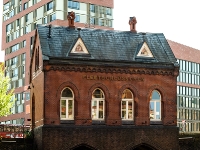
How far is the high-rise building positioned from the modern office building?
586 inches

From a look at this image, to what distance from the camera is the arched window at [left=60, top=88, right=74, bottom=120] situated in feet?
115

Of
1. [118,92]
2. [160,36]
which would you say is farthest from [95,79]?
[160,36]

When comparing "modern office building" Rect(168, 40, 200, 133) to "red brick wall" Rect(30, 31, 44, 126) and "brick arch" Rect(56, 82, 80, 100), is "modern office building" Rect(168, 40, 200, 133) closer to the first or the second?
"red brick wall" Rect(30, 31, 44, 126)

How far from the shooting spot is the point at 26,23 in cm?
9062

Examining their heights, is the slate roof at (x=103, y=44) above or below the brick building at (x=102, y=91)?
above

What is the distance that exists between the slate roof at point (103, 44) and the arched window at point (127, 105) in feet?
7.74

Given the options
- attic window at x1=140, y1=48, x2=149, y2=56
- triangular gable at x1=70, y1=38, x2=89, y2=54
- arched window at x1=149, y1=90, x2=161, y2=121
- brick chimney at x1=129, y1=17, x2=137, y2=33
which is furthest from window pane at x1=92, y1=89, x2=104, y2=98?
brick chimney at x1=129, y1=17, x2=137, y2=33

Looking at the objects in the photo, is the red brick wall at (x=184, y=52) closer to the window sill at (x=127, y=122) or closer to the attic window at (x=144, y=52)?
the attic window at (x=144, y=52)

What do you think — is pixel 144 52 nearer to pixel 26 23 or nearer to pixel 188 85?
pixel 26 23

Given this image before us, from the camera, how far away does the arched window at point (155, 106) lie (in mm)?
37438

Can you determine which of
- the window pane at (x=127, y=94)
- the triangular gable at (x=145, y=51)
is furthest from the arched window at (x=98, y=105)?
the triangular gable at (x=145, y=51)

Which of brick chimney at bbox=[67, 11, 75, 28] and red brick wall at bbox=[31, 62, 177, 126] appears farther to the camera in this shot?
brick chimney at bbox=[67, 11, 75, 28]

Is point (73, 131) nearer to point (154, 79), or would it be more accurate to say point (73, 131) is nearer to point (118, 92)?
point (118, 92)

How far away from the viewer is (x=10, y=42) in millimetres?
95250
